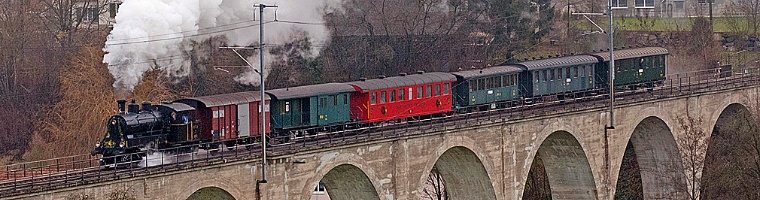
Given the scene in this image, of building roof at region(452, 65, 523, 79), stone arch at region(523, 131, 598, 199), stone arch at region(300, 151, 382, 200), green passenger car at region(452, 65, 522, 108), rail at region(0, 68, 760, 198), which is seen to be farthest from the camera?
stone arch at region(523, 131, 598, 199)

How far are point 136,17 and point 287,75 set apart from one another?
2679 cm

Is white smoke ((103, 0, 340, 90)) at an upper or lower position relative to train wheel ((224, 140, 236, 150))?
upper

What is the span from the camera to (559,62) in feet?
Result: 221

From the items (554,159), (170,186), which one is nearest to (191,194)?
(170,186)

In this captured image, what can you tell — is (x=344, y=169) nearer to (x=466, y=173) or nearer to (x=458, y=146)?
(x=458, y=146)

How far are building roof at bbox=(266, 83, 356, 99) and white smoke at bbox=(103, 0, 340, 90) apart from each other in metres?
3.76

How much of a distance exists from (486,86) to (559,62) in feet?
20.9

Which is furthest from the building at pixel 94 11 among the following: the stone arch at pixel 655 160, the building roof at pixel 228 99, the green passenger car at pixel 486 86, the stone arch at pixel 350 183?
the building roof at pixel 228 99

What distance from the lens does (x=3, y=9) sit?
75812 millimetres

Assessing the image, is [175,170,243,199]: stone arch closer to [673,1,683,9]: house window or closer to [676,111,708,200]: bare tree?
[676,111,708,200]: bare tree

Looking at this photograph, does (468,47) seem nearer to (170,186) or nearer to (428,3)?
(428,3)

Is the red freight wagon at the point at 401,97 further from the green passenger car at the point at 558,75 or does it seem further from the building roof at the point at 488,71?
the green passenger car at the point at 558,75

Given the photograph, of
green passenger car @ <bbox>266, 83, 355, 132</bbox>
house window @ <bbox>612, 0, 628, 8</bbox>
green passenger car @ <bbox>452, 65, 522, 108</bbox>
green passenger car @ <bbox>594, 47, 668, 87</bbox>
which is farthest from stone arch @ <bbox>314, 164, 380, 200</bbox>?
house window @ <bbox>612, 0, 628, 8</bbox>

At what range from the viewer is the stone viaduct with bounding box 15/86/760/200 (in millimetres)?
44250
